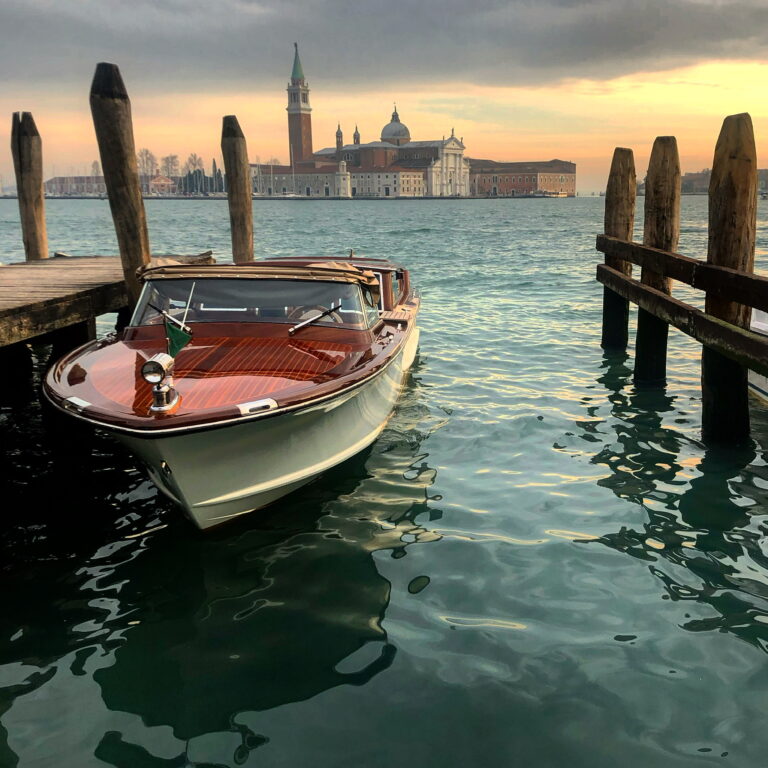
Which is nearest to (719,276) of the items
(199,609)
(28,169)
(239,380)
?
(239,380)

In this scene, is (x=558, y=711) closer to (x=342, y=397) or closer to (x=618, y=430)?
(x=342, y=397)

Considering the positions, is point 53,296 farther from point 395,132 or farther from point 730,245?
point 395,132

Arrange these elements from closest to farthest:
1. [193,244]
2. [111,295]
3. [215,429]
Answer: [215,429] < [111,295] < [193,244]

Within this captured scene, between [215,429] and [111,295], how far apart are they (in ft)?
13.4

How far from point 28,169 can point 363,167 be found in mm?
173380

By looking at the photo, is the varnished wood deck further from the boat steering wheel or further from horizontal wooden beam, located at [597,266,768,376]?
horizontal wooden beam, located at [597,266,768,376]

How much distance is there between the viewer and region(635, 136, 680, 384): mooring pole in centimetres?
788

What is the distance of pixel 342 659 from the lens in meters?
3.95

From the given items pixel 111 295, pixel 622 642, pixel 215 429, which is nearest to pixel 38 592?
pixel 215 429

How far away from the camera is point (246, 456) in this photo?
4.96 meters

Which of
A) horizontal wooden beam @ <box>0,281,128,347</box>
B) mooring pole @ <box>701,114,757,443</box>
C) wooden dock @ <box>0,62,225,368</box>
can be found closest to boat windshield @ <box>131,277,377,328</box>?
wooden dock @ <box>0,62,225,368</box>

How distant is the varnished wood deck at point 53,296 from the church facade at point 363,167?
16958 cm

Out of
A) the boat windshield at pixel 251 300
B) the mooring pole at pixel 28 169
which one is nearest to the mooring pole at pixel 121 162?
the boat windshield at pixel 251 300

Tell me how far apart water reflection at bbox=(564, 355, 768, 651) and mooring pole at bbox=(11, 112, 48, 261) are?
401 inches
